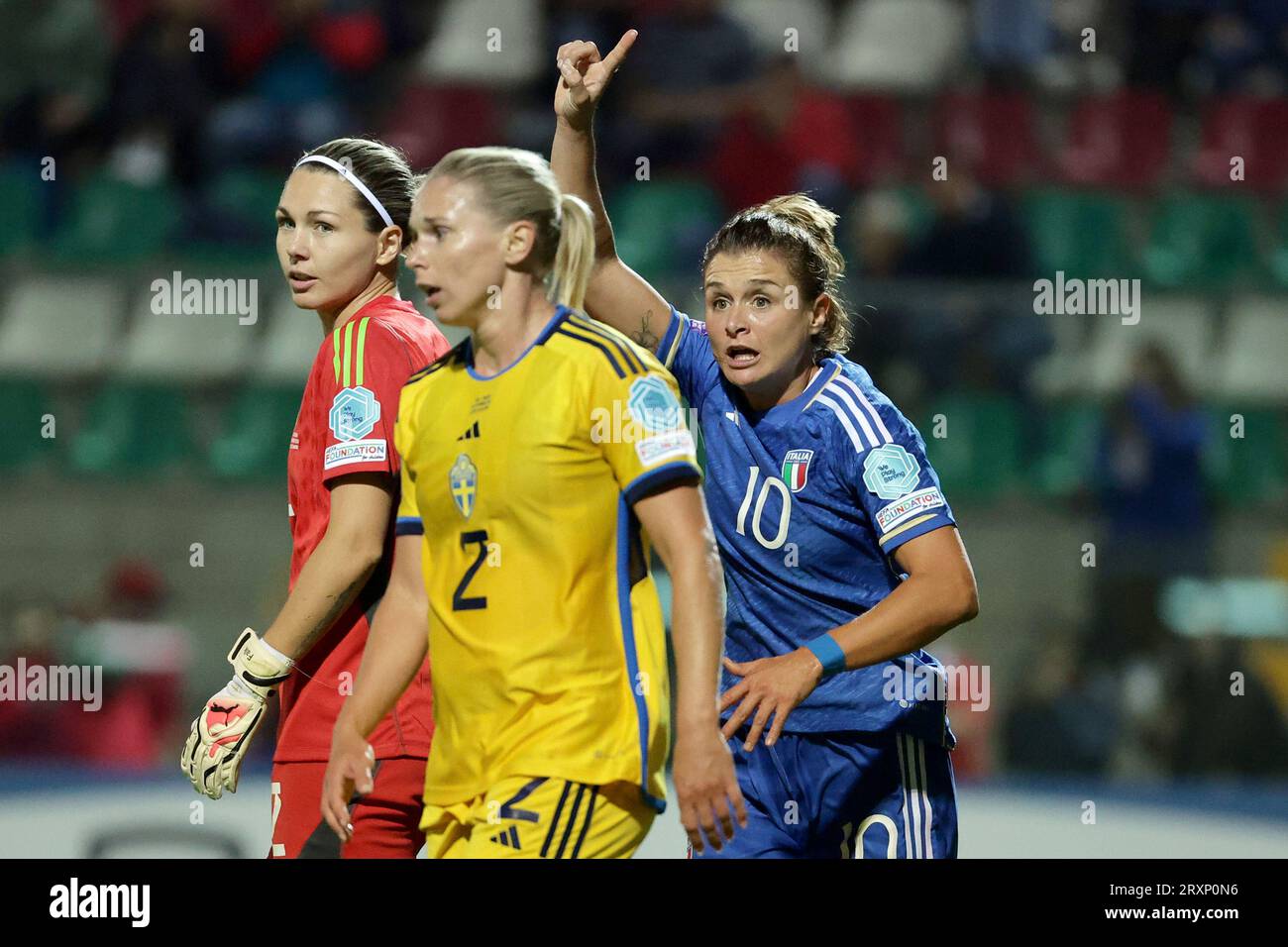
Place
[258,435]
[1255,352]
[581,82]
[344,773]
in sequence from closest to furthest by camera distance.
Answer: [344,773], [581,82], [258,435], [1255,352]

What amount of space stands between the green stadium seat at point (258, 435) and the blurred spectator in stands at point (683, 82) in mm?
2812

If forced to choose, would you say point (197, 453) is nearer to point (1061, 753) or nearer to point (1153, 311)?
point (1061, 753)

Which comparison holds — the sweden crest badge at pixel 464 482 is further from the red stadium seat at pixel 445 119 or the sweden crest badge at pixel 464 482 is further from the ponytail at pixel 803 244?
the red stadium seat at pixel 445 119

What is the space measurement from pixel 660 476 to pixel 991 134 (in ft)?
28.9

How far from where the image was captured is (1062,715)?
812 cm

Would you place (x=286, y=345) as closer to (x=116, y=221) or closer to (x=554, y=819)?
(x=116, y=221)

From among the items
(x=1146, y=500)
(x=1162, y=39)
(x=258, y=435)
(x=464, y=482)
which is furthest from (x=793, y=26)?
(x=464, y=482)

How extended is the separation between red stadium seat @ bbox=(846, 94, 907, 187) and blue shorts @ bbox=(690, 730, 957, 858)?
726 centimetres

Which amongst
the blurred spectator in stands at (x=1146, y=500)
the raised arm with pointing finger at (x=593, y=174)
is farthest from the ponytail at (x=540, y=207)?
the blurred spectator in stands at (x=1146, y=500)

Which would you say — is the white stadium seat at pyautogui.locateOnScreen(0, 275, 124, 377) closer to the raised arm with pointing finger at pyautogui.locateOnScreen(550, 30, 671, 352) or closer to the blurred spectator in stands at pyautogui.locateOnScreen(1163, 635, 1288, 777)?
the blurred spectator in stands at pyautogui.locateOnScreen(1163, 635, 1288, 777)

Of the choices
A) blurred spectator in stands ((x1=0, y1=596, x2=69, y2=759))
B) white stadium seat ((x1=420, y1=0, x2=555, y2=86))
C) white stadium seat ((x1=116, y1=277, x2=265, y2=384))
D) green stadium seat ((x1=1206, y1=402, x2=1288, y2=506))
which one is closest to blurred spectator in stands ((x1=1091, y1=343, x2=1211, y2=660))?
green stadium seat ((x1=1206, y1=402, x2=1288, y2=506))

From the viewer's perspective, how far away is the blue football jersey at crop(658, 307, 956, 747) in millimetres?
3771

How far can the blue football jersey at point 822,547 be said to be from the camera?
12.4ft
